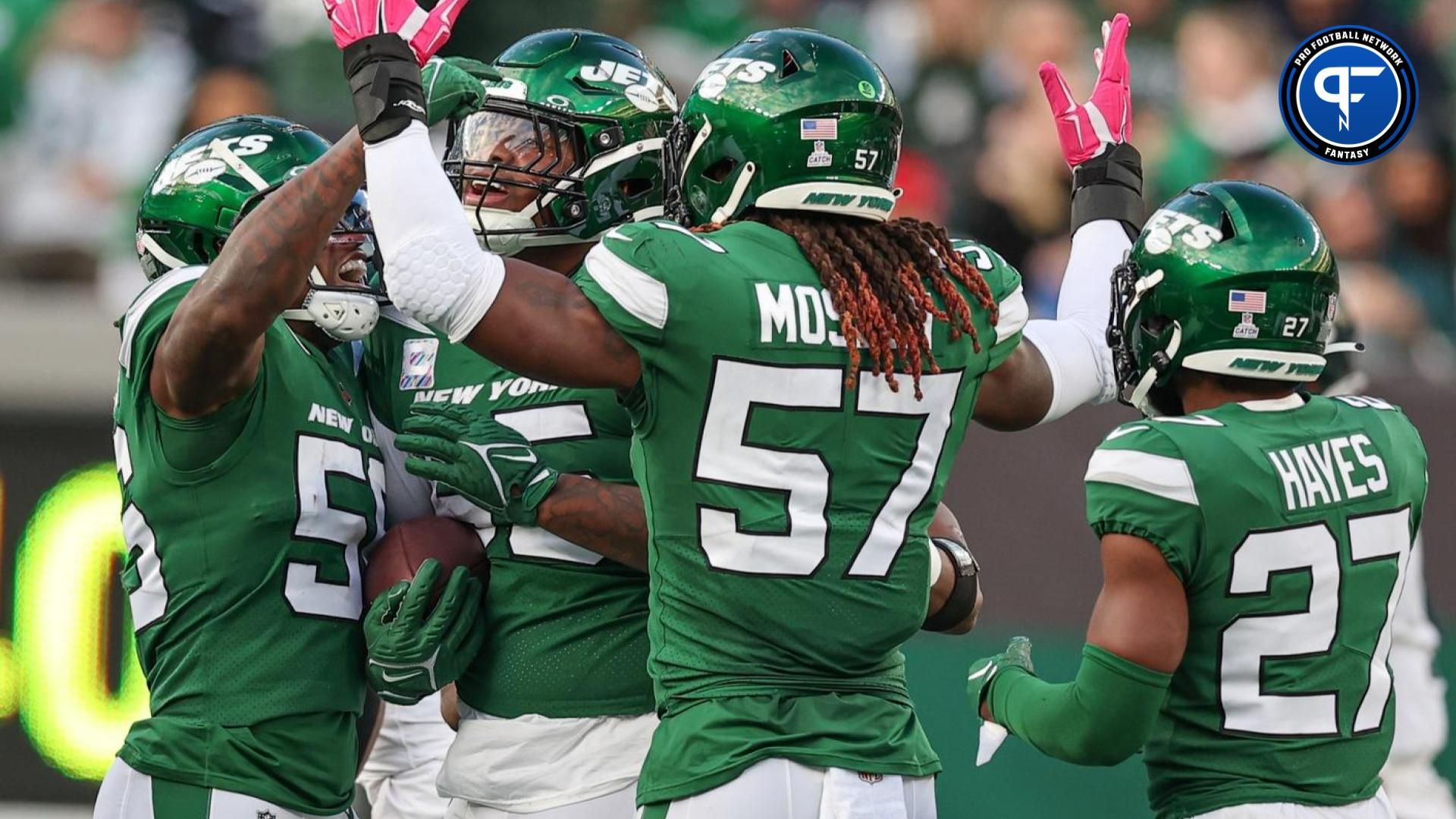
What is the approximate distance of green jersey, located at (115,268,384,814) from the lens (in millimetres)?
3836

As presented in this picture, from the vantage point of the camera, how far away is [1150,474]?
11.3ft

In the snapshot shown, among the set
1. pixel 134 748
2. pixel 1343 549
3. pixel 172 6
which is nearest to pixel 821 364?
pixel 1343 549

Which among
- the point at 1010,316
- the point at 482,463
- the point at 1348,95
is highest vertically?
the point at 1348,95

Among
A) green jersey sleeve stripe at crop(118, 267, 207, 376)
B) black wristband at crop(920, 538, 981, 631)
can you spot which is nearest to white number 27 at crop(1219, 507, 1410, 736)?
black wristband at crop(920, 538, 981, 631)

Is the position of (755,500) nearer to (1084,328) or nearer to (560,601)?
(560,601)

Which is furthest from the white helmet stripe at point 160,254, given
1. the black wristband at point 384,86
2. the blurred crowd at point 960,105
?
the blurred crowd at point 960,105

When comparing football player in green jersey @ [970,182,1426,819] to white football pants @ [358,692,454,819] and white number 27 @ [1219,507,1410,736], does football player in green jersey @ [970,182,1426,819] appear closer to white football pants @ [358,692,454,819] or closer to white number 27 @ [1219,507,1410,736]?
white number 27 @ [1219,507,1410,736]

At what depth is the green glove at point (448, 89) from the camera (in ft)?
11.3

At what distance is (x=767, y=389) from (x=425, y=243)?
2.12 feet

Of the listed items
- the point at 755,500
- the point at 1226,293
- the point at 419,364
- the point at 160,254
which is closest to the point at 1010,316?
the point at 1226,293

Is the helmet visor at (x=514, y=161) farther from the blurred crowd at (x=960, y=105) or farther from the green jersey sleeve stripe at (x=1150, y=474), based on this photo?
the blurred crowd at (x=960, y=105)

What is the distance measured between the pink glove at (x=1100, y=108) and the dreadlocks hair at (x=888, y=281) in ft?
3.17

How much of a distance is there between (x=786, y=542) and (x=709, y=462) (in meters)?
0.20

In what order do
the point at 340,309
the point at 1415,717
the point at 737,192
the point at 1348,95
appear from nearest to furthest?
the point at 737,192
the point at 340,309
the point at 1415,717
the point at 1348,95
